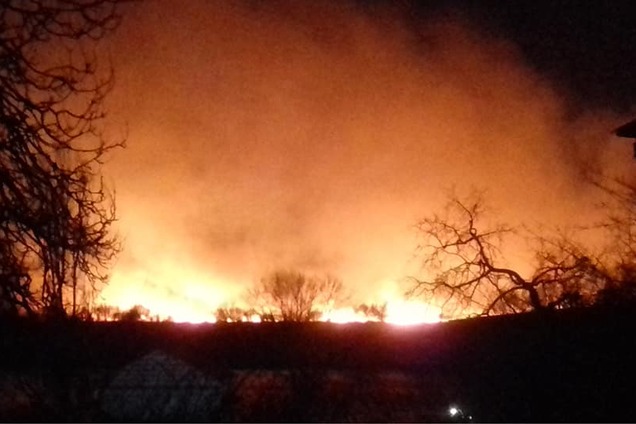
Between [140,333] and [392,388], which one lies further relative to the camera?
[140,333]

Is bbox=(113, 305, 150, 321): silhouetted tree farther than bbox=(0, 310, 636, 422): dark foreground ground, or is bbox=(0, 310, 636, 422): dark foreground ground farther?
bbox=(113, 305, 150, 321): silhouetted tree

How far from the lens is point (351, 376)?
1761cm

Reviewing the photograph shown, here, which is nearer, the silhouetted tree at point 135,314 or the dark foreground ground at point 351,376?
the dark foreground ground at point 351,376

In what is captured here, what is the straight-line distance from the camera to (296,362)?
693 inches

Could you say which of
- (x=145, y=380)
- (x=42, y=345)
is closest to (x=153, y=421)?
(x=145, y=380)

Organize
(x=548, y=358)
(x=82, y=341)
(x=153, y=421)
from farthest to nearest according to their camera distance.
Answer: (x=548, y=358) → (x=82, y=341) → (x=153, y=421)

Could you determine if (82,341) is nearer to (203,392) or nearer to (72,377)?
(72,377)

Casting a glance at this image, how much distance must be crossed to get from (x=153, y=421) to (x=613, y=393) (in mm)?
7402

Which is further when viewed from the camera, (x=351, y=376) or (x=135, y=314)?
(x=135, y=314)

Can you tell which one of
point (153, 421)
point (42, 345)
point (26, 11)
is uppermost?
point (26, 11)

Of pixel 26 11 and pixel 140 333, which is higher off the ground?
pixel 26 11

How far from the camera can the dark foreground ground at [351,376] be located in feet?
50.3

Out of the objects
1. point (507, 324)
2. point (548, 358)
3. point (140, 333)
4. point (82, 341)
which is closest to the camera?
point (82, 341)

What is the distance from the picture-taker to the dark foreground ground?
50.3 ft
